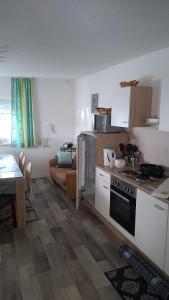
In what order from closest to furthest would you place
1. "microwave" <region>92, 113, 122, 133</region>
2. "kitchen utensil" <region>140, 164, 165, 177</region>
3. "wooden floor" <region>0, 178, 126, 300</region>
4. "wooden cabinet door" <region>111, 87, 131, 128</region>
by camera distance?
1. "wooden floor" <region>0, 178, 126, 300</region>
2. "kitchen utensil" <region>140, 164, 165, 177</region>
3. "wooden cabinet door" <region>111, 87, 131, 128</region>
4. "microwave" <region>92, 113, 122, 133</region>

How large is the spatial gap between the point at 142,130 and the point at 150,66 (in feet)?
2.90

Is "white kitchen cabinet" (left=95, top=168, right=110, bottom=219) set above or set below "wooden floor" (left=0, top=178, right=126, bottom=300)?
above

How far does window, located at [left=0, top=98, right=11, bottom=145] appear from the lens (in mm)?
5223

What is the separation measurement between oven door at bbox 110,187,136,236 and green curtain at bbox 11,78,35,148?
298cm

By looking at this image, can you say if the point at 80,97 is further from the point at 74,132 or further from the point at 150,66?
the point at 150,66

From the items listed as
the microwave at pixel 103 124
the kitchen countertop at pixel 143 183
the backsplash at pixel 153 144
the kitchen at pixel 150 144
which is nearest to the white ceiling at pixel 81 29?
the kitchen at pixel 150 144

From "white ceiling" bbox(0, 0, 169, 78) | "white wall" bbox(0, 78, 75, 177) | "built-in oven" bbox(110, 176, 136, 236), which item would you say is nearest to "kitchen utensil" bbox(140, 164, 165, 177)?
"built-in oven" bbox(110, 176, 136, 236)

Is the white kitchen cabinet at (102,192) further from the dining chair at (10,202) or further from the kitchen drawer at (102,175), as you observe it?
the dining chair at (10,202)

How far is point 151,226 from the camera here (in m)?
2.37

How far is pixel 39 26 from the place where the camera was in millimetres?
2080

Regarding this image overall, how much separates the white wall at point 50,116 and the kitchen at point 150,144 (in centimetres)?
134

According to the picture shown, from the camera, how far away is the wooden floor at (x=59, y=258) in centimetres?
219

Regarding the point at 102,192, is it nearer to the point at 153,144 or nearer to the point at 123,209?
the point at 123,209

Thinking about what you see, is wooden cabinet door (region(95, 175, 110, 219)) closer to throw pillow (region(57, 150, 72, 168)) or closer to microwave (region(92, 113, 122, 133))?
microwave (region(92, 113, 122, 133))
